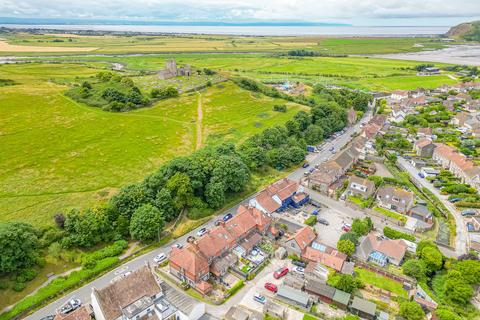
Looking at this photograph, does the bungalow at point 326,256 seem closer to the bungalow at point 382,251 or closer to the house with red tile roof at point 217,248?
the bungalow at point 382,251

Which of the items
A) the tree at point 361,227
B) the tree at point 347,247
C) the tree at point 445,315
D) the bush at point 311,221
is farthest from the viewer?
the bush at point 311,221

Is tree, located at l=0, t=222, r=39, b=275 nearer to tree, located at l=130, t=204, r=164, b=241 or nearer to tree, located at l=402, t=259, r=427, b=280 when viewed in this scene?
tree, located at l=130, t=204, r=164, b=241

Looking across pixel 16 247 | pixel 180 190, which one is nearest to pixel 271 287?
pixel 180 190

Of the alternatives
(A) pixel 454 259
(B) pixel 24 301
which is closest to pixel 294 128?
Result: (A) pixel 454 259

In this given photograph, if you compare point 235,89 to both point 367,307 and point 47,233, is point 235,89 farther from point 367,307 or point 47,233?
point 367,307

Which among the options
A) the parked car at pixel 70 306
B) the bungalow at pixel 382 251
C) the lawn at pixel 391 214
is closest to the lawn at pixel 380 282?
the bungalow at pixel 382 251

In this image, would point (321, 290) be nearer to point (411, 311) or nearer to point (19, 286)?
point (411, 311)
